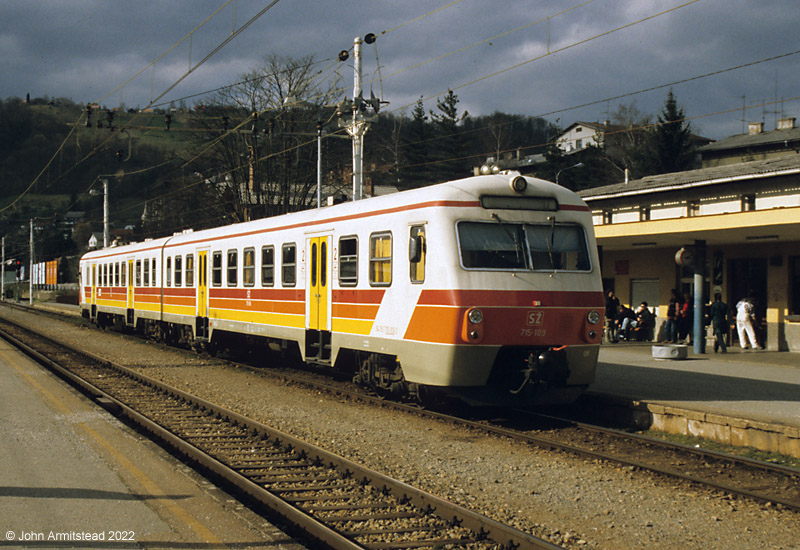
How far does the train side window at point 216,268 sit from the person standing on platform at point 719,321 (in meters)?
12.4

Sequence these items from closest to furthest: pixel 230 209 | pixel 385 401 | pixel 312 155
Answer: pixel 385 401 → pixel 312 155 → pixel 230 209

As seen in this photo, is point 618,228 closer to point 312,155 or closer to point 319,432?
point 319,432

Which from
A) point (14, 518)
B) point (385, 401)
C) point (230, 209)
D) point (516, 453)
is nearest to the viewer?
point (14, 518)

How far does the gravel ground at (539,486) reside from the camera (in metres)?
5.97

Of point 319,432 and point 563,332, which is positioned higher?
point 563,332

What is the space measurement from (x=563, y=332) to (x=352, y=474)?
419 cm

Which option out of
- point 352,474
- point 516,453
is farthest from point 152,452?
point 516,453

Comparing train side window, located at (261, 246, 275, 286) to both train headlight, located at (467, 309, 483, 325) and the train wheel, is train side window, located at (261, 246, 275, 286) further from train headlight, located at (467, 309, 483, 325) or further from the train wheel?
train headlight, located at (467, 309, 483, 325)

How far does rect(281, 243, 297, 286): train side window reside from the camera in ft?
47.9

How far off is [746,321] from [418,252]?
43.5 feet

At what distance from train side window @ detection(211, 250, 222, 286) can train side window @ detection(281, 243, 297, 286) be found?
3.89m

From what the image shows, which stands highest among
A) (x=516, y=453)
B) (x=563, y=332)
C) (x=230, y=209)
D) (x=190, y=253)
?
(x=230, y=209)

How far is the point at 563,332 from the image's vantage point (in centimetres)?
1066

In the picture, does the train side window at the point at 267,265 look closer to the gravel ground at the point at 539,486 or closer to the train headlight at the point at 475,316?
the gravel ground at the point at 539,486
